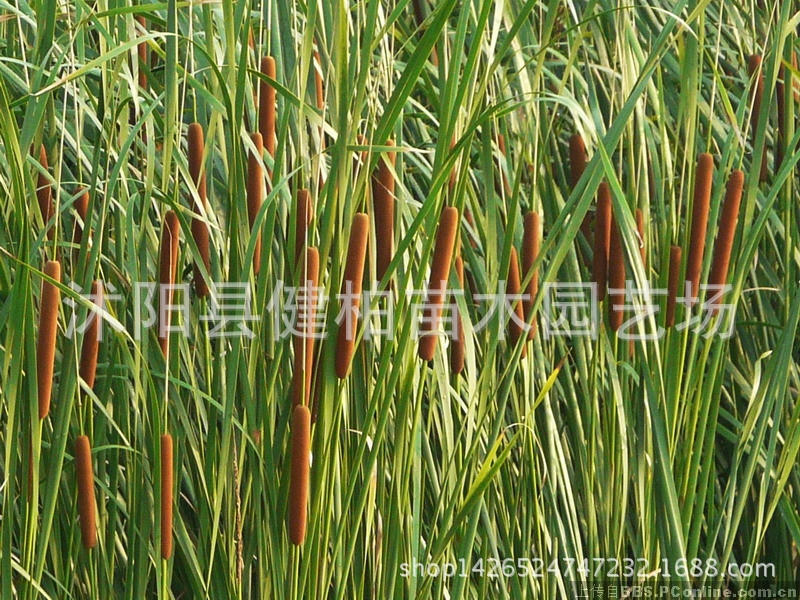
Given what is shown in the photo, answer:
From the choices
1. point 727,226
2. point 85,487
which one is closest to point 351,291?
point 85,487

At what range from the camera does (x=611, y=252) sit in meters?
0.85

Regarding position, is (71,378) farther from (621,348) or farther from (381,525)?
(621,348)

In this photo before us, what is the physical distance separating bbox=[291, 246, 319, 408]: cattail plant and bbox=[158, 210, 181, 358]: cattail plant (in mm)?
112

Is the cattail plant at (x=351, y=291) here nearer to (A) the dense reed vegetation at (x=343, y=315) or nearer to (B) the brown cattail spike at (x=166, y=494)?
(A) the dense reed vegetation at (x=343, y=315)

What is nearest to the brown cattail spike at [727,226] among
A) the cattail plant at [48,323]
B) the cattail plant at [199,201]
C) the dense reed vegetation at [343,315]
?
the dense reed vegetation at [343,315]

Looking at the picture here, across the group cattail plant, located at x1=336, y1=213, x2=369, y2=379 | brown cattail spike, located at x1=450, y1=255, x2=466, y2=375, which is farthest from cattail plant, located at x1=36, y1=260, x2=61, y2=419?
brown cattail spike, located at x1=450, y1=255, x2=466, y2=375

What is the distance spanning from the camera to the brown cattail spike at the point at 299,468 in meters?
0.68

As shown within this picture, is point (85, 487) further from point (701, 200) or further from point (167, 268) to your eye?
point (701, 200)

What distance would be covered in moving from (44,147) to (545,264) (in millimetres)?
547

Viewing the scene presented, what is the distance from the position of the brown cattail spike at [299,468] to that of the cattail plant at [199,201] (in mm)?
178

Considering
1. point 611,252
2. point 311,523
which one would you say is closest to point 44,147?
point 311,523

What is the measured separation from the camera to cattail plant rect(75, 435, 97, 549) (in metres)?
0.71

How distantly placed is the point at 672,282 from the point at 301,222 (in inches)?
14.3

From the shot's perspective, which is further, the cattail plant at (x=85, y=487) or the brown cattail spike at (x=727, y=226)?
the brown cattail spike at (x=727, y=226)
